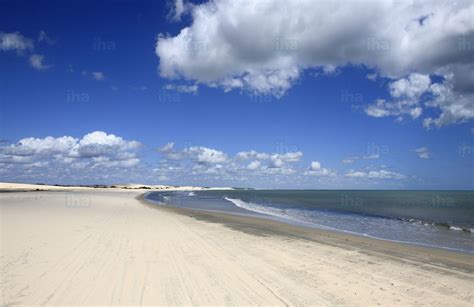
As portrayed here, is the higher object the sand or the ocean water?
the sand

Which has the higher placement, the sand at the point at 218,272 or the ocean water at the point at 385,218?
the sand at the point at 218,272

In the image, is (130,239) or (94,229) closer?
(130,239)

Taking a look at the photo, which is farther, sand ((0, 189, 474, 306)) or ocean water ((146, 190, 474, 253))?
ocean water ((146, 190, 474, 253))

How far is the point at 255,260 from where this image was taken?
37.6ft

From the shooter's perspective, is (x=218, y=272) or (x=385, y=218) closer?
(x=218, y=272)

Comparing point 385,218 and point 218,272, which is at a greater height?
point 218,272

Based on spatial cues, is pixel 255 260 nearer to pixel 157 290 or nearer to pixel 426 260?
pixel 157 290

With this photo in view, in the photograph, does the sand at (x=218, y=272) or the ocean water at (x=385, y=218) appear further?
the ocean water at (x=385, y=218)

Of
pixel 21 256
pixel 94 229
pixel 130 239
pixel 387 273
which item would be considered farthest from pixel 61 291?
pixel 94 229

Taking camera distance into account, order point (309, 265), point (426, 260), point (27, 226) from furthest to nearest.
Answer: point (27, 226)
point (426, 260)
point (309, 265)

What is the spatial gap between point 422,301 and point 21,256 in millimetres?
11651

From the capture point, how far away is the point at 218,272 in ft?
32.0

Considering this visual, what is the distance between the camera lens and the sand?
25.1ft

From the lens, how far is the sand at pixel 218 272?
766 centimetres
